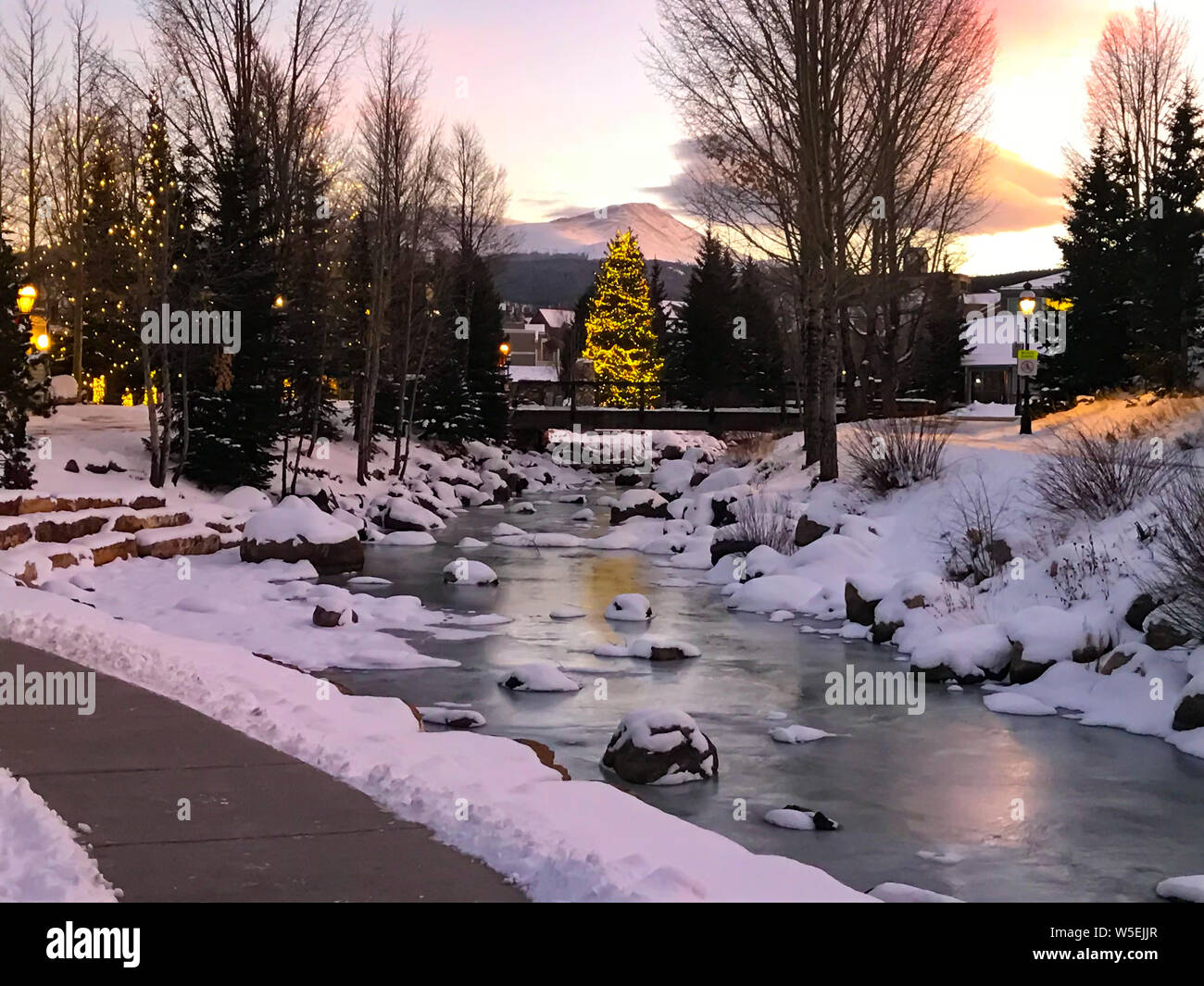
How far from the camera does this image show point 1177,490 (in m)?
15.6

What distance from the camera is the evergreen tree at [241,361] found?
28.5m

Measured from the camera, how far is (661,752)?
410 inches

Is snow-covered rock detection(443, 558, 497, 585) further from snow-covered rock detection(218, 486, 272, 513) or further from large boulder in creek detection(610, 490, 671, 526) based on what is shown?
large boulder in creek detection(610, 490, 671, 526)

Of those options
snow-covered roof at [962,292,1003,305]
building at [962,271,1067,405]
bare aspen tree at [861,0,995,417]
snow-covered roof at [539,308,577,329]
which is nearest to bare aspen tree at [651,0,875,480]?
bare aspen tree at [861,0,995,417]

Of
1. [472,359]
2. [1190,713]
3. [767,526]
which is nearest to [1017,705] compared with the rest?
[1190,713]

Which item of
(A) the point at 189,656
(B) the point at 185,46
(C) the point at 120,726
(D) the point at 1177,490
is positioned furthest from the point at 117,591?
(B) the point at 185,46

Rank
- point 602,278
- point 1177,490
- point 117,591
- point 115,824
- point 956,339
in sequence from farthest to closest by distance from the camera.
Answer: point 602,278
point 956,339
point 117,591
point 1177,490
point 115,824

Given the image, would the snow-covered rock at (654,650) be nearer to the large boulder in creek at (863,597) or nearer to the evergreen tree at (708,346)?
the large boulder in creek at (863,597)

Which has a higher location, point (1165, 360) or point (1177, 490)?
point (1165, 360)

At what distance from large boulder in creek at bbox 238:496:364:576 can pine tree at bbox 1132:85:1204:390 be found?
19350mm
